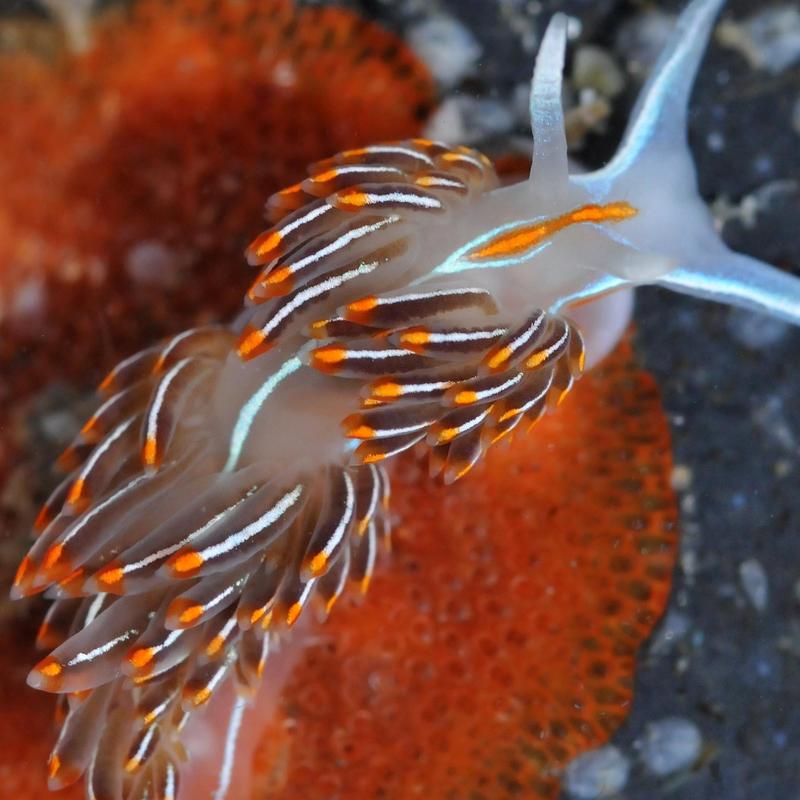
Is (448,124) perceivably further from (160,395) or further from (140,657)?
(140,657)

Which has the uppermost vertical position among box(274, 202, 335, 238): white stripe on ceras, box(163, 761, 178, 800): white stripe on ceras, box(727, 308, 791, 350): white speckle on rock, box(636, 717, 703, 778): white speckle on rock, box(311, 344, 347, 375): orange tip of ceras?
box(274, 202, 335, 238): white stripe on ceras

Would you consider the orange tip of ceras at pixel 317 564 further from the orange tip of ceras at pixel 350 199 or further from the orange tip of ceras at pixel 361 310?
the orange tip of ceras at pixel 350 199

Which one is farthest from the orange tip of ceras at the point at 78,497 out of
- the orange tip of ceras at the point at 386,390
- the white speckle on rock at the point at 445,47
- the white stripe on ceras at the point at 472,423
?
the white speckle on rock at the point at 445,47

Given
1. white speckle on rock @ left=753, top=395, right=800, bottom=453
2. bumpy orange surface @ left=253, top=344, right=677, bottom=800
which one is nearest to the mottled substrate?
white speckle on rock @ left=753, top=395, right=800, bottom=453

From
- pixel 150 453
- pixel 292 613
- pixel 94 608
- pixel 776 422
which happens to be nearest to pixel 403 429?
pixel 292 613

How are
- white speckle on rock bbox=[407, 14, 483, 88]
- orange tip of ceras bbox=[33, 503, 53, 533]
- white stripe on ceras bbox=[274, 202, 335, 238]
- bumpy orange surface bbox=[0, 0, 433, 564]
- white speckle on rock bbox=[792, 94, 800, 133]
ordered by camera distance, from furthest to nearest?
white speckle on rock bbox=[792, 94, 800, 133] < white speckle on rock bbox=[407, 14, 483, 88] < bumpy orange surface bbox=[0, 0, 433, 564] < orange tip of ceras bbox=[33, 503, 53, 533] < white stripe on ceras bbox=[274, 202, 335, 238]

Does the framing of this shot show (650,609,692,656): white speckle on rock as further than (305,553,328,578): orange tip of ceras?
Yes

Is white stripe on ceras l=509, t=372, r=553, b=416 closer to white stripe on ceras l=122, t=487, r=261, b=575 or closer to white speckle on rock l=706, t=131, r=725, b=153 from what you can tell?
white stripe on ceras l=122, t=487, r=261, b=575
